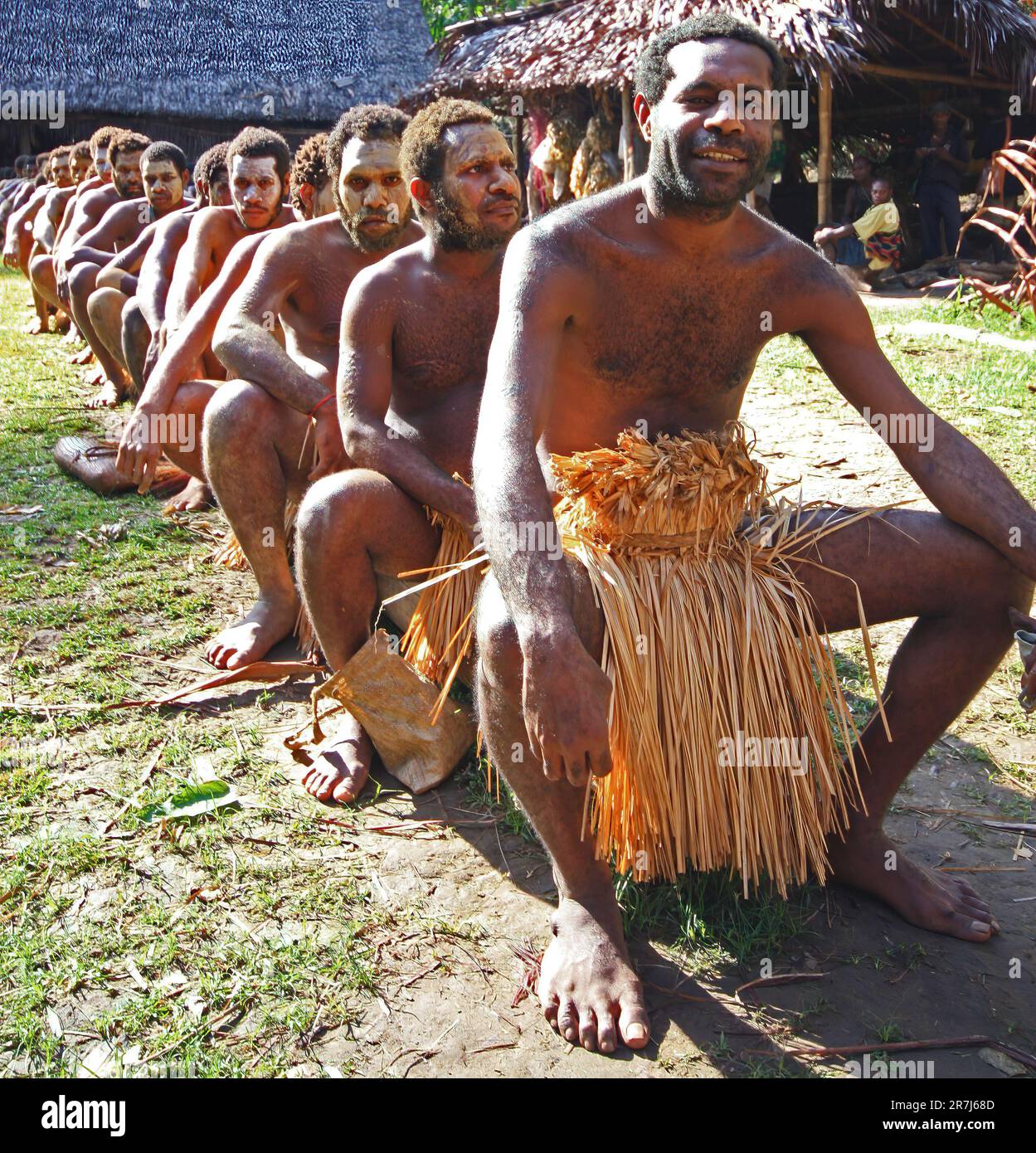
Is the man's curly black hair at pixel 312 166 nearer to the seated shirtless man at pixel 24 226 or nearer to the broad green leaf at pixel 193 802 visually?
the broad green leaf at pixel 193 802

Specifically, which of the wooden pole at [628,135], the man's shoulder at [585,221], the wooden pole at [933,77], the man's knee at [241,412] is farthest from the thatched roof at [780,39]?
the man's shoulder at [585,221]

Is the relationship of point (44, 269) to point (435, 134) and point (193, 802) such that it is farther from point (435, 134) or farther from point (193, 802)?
point (193, 802)

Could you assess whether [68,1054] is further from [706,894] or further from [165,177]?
[165,177]

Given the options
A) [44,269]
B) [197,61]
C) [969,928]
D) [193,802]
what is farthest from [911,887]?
[197,61]

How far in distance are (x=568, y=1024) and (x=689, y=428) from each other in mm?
1269

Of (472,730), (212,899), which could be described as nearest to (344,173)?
(472,730)

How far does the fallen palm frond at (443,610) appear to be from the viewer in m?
2.80

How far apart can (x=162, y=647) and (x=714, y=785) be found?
7.21ft

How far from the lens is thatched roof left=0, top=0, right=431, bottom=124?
19.0 metres

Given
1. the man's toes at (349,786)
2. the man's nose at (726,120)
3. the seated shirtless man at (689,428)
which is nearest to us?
the seated shirtless man at (689,428)

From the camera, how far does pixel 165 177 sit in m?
7.55

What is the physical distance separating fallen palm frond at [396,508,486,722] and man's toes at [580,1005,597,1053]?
3.18 ft

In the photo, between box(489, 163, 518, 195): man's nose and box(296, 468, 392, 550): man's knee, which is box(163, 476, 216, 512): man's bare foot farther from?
box(489, 163, 518, 195): man's nose

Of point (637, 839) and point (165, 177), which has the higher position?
point (165, 177)
